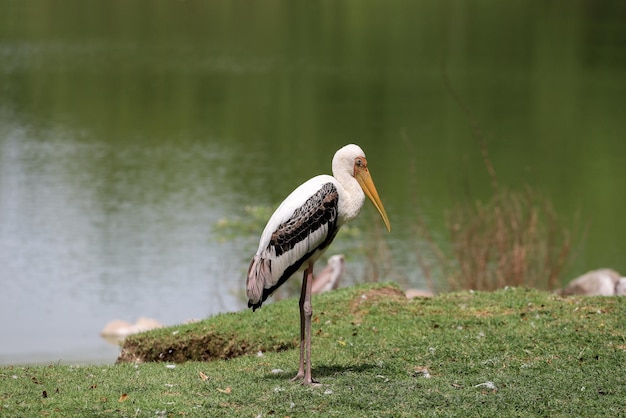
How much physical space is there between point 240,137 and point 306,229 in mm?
23318

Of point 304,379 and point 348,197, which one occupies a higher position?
point 348,197

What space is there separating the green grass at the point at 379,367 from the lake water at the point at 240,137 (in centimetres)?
454

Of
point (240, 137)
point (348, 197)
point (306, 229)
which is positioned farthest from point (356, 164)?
point (240, 137)

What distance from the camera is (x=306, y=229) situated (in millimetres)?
7469

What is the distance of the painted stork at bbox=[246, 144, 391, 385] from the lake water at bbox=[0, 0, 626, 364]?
6.69m

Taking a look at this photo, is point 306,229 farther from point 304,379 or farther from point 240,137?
point 240,137

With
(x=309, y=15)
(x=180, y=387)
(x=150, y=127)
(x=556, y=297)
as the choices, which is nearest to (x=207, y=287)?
(x=556, y=297)

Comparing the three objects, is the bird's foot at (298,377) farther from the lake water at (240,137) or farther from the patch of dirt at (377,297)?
the lake water at (240,137)

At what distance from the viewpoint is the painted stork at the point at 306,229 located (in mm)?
7492

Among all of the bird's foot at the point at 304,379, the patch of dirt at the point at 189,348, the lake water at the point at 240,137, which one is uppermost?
the lake water at the point at 240,137

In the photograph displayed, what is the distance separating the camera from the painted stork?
7.49 m

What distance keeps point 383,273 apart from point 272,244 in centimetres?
991

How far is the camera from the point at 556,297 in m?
10.7

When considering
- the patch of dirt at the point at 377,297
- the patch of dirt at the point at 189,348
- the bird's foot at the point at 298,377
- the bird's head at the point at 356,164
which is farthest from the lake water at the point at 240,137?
the bird's head at the point at 356,164
